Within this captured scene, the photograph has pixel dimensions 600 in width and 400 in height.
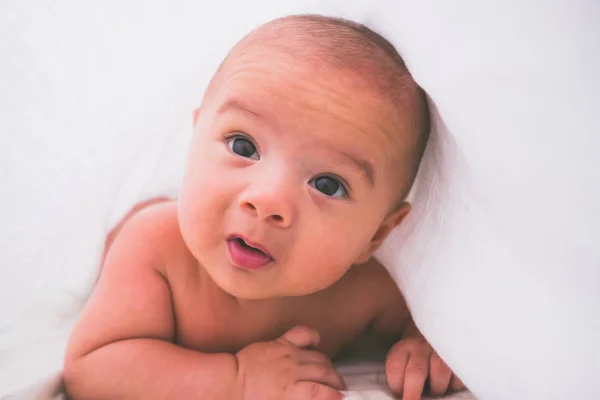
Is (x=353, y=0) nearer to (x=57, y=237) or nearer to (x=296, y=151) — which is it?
(x=296, y=151)

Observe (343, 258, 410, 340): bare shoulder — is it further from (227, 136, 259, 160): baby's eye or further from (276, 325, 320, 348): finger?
(227, 136, 259, 160): baby's eye

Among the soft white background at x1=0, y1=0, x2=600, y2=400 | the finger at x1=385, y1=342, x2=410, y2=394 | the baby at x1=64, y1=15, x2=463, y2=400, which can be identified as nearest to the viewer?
the soft white background at x1=0, y1=0, x2=600, y2=400

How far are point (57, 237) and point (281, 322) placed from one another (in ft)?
1.15

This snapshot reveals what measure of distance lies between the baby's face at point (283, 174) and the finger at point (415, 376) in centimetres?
18

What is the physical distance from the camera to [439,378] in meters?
0.91

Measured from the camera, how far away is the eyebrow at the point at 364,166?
0.81 metres

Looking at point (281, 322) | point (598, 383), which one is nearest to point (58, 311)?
point (281, 322)

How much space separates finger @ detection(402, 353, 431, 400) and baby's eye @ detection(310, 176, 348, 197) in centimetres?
26

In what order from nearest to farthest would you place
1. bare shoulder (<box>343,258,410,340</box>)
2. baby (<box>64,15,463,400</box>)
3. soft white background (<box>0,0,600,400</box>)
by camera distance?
soft white background (<box>0,0,600,400</box>) → baby (<box>64,15,463,400</box>) → bare shoulder (<box>343,258,410,340</box>)

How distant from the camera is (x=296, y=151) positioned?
31.1 inches

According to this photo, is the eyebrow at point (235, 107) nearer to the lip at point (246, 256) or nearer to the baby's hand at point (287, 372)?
the lip at point (246, 256)

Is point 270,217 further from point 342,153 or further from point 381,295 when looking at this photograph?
point 381,295

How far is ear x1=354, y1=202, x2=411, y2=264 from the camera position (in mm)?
954

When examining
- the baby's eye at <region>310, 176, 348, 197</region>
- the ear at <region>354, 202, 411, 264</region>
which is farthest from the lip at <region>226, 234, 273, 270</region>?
the ear at <region>354, 202, 411, 264</region>
